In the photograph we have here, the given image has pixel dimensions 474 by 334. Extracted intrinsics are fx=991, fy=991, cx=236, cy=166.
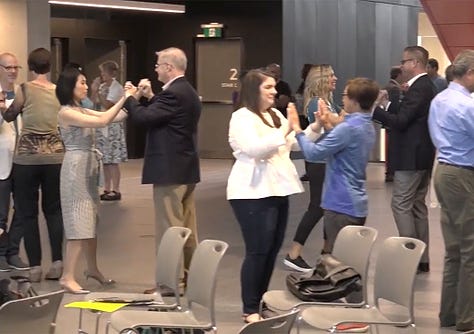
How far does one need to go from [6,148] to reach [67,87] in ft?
2.94

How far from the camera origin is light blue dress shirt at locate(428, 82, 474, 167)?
5.91 metres

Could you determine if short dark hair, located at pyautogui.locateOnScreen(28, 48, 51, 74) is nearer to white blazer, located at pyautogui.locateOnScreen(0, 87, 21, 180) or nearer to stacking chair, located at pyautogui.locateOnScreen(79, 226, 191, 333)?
white blazer, located at pyautogui.locateOnScreen(0, 87, 21, 180)

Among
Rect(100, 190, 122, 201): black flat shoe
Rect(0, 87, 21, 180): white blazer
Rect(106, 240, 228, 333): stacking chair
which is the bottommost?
Rect(100, 190, 122, 201): black flat shoe

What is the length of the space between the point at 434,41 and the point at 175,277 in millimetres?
21841

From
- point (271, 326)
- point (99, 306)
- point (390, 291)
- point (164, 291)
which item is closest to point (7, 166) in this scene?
point (164, 291)

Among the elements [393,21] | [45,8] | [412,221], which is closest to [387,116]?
[412,221]

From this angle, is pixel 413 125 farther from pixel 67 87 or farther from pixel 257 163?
pixel 67 87

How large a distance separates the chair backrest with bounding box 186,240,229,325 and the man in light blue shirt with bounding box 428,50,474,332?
167 centimetres

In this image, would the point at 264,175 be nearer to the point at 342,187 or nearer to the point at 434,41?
the point at 342,187

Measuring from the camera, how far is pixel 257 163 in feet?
19.6

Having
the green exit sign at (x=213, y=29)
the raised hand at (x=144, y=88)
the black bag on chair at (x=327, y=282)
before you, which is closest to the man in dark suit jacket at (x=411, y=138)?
the raised hand at (x=144, y=88)

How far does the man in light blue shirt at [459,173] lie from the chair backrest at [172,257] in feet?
5.47

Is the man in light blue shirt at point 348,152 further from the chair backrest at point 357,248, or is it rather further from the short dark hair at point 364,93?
the chair backrest at point 357,248

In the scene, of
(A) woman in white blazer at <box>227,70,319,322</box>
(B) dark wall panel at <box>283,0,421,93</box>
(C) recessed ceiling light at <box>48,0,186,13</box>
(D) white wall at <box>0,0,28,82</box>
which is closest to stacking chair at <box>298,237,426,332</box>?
(A) woman in white blazer at <box>227,70,319,322</box>
